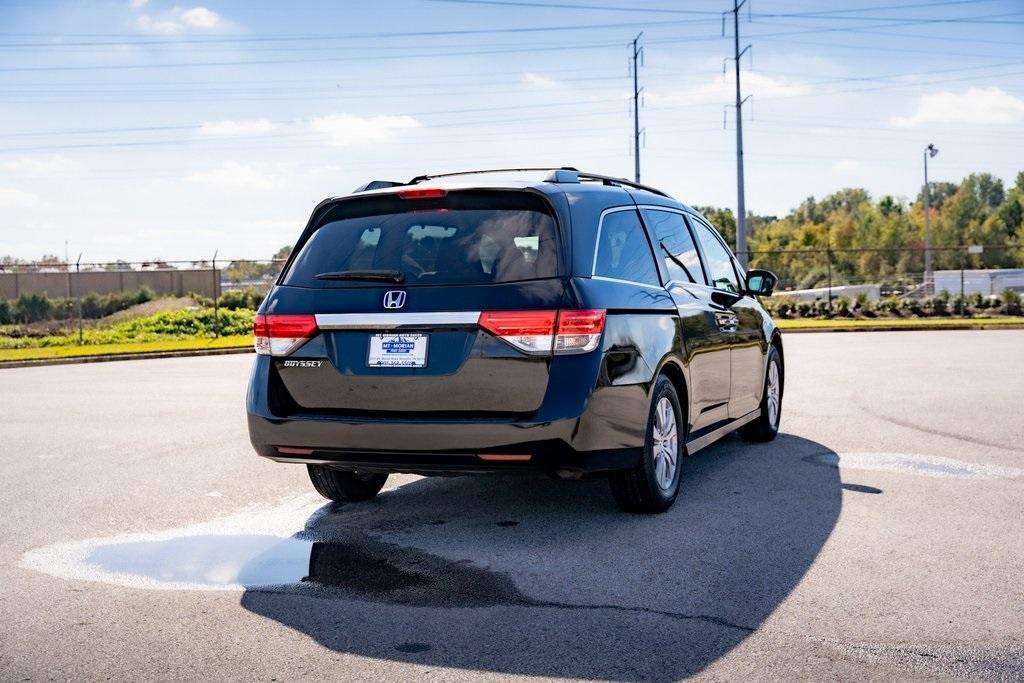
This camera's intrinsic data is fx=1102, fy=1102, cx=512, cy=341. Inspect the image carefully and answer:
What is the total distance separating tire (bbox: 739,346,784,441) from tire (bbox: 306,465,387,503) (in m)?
3.32

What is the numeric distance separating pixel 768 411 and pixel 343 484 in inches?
153

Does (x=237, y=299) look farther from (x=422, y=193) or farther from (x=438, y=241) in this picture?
(x=438, y=241)

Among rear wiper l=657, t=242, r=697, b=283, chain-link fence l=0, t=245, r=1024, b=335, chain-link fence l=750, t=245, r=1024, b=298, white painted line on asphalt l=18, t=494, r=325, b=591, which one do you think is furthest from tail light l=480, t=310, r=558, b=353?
chain-link fence l=750, t=245, r=1024, b=298

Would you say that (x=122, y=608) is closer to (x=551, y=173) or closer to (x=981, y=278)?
(x=551, y=173)

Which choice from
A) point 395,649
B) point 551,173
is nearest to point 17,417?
point 551,173

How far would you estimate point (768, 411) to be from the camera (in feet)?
29.7

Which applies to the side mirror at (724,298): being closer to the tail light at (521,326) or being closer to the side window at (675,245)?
the side window at (675,245)

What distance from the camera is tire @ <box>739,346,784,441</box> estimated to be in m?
9.02

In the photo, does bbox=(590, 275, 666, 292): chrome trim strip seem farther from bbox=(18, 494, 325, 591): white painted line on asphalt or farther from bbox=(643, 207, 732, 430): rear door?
bbox=(18, 494, 325, 591): white painted line on asphalt

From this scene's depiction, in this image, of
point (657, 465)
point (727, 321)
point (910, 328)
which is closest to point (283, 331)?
point (657, 465)

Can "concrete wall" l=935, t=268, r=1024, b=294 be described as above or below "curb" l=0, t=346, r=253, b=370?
above

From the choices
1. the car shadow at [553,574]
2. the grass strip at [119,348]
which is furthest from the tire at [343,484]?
the grass strip at [119,348]

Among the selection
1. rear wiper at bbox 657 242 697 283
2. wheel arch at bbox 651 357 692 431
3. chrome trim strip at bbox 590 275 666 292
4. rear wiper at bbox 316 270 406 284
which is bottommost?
A: wheel arch at bbox 651 357 692 431

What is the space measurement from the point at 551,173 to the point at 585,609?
8.36 feet
